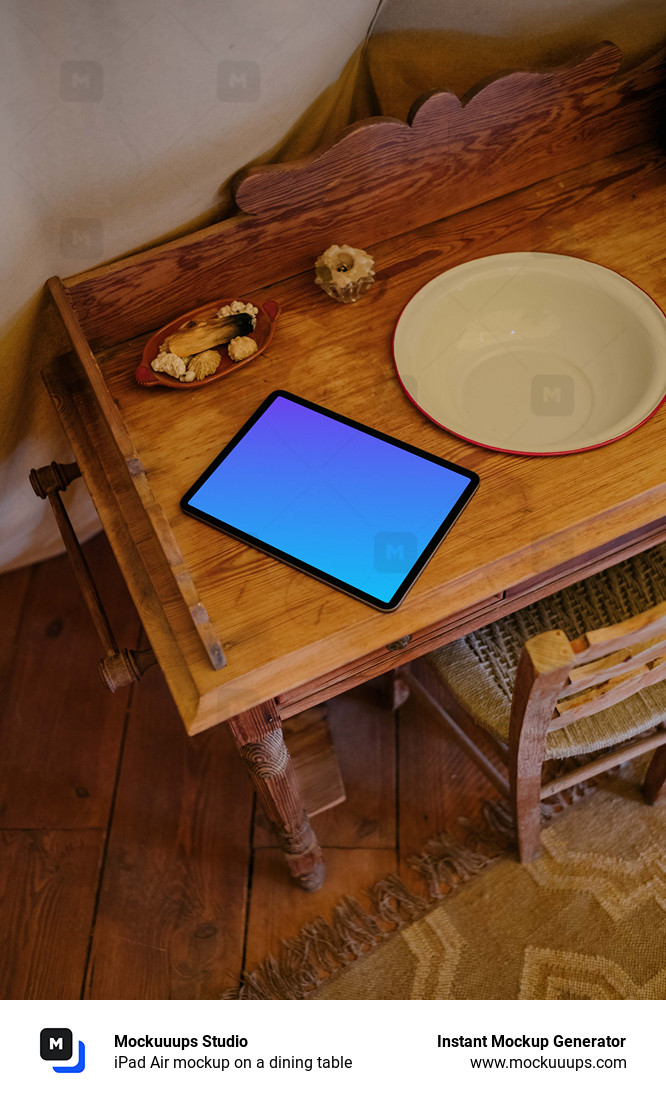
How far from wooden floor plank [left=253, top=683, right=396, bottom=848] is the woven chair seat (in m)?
0.31

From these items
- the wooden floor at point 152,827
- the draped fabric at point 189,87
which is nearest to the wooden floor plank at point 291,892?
the wooden floor at point 152,827

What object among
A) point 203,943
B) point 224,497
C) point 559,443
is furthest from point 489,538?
point 203,943

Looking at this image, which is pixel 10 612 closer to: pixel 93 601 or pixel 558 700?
pixel 93 601

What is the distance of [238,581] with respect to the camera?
84 centimetres

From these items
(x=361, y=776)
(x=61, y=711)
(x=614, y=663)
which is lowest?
(x=361, y=776)

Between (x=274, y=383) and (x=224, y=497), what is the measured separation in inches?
6.4

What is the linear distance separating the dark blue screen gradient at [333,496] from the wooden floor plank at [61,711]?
70cm

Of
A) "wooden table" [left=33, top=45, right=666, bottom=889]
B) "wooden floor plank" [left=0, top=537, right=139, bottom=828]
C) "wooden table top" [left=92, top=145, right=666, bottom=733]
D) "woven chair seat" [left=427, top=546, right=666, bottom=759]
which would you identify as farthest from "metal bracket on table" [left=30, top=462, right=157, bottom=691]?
"wooden floor plank" [left=0, top=537, right=139, bottom=828]

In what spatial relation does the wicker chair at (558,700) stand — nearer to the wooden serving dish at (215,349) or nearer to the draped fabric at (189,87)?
the wooden serving dish at (215,349)

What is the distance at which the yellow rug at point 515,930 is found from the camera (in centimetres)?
120

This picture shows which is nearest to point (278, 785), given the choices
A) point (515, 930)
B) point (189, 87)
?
point (515, 930)

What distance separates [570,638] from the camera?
41.6 inches

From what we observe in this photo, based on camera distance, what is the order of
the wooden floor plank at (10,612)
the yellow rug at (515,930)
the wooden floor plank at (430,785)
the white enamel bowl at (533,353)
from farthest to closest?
the wooden floor plank at (10,612) → the wooden floor plank at (430,785) → the yellow rug at (515,930) → the white enamel bowl at (533,353)
